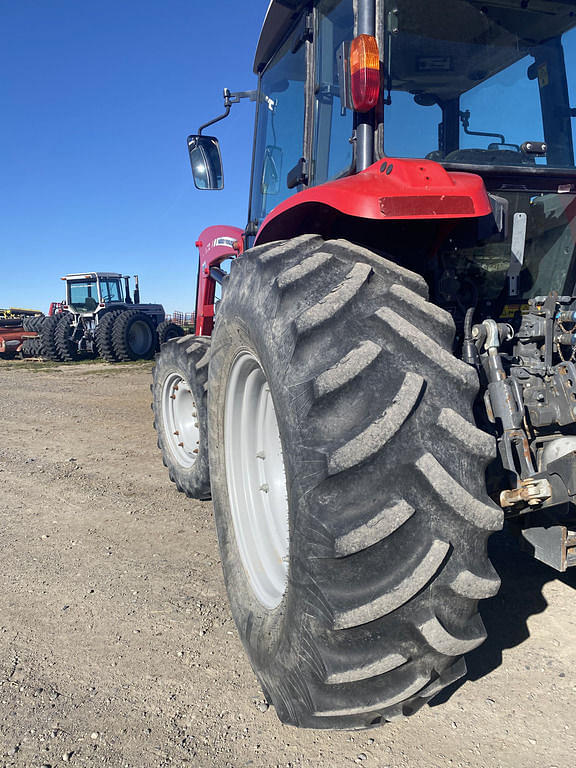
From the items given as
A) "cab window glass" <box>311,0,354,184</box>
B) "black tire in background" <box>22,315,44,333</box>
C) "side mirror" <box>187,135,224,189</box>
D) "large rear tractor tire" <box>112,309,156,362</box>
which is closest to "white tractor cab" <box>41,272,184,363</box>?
"large rear tractor tire" <box>112,309,156,362</box>

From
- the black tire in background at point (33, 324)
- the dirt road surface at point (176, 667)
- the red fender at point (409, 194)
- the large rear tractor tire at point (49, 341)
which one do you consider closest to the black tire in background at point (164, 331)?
the large rear tractor tire at point (49, 341)

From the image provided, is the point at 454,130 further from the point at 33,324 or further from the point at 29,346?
the point at 33,324

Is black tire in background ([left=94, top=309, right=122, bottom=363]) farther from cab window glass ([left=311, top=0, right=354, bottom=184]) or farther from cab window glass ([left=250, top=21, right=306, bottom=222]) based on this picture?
cab window glass ([left=311, top=0, right=354, bottom=184])

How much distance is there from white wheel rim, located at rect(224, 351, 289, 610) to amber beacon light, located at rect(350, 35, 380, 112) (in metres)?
0.98

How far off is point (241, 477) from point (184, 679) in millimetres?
760

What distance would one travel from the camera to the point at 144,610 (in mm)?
2557

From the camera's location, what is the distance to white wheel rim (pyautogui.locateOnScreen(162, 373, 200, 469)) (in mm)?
4098

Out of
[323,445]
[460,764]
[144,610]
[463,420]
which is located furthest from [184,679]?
[463,420]

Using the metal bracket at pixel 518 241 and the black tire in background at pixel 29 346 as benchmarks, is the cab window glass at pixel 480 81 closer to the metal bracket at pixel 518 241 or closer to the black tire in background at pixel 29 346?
the metal bracket at pixel 518 241

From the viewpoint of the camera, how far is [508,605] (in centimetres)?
247

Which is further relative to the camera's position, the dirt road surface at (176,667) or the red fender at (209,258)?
the red fender at (209,258)

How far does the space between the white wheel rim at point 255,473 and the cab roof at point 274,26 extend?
1615mm

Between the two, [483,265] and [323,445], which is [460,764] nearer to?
[323,445]

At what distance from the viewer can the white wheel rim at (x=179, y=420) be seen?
4.10 m
